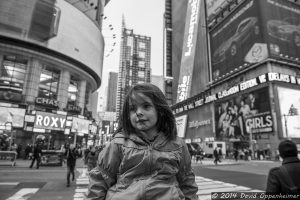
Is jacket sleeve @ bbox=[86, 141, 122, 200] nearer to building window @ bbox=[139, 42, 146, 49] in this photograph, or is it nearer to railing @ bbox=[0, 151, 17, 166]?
railing @ bbox=[0, 151, 17, 166]

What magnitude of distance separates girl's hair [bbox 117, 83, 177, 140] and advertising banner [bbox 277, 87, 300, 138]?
4122 centimetres

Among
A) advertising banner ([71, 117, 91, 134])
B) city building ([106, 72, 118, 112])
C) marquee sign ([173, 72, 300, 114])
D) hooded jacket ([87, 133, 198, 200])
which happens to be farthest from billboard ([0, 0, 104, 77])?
→ city building ([106, 72, 118, 112])

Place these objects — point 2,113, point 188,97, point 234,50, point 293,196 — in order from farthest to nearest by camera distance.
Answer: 1. point 188,97
2. point 234,50
3. point 2,113
4. point 293,196

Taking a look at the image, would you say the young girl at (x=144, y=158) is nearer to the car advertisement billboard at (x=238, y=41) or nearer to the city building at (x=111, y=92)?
the car advertisement billboard at (x=238, y=41)

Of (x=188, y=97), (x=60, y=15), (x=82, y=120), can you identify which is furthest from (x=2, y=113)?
(x=188, y=97)

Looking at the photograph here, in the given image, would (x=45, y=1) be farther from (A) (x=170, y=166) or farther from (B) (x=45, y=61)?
(A) (x=170, y=166)

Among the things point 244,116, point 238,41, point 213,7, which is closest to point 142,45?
point 213,7

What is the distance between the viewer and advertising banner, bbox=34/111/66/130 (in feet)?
109

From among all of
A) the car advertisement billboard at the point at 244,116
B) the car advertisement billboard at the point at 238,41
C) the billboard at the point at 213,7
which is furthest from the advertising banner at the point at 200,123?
the billboard at the point at 213,7

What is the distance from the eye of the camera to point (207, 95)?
62.9m

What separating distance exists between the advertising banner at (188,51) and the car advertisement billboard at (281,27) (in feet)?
104

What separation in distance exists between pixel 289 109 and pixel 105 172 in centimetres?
4598

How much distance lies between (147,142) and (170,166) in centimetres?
30

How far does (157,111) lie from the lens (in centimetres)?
214
